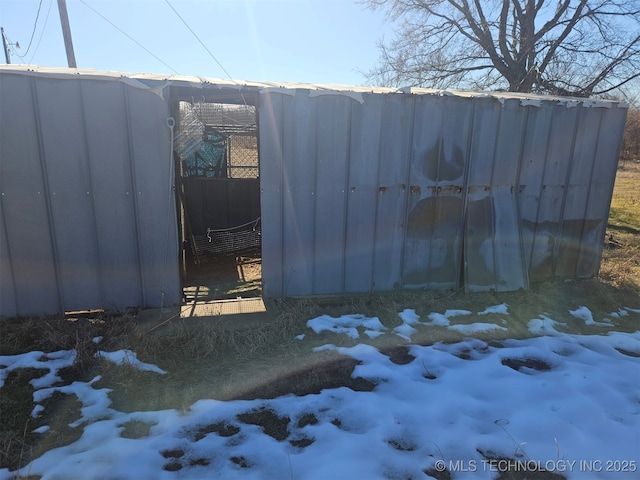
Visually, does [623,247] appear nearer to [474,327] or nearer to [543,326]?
[543,326]

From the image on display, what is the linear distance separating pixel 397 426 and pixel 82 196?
3573 mm

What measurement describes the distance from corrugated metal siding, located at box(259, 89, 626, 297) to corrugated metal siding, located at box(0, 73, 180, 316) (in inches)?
45.6

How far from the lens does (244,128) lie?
711 centimetres

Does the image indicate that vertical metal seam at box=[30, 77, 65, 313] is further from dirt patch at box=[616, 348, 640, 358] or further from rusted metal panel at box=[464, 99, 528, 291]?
dirt patch at box=[616, 348, 640, 358]

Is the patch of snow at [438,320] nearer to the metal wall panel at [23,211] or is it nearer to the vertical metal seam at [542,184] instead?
the vertical metal seam at [542,184]

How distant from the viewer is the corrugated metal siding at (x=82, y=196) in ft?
11.5

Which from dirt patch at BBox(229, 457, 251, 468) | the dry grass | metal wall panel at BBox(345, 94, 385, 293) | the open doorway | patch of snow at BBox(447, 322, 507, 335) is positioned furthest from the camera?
the open doorway

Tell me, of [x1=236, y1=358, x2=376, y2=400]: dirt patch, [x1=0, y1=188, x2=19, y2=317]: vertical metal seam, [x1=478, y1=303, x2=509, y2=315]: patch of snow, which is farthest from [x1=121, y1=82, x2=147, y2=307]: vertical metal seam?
[x1=478, y1=303, x2=509, y2=315]: patch of snow

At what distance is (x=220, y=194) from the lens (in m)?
7.51

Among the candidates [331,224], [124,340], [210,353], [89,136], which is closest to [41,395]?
[124,340]

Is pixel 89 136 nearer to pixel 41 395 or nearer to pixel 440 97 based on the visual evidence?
pixel 41 395

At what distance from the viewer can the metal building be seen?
3.61m

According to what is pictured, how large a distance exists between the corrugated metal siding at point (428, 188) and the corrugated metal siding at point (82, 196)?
1.16 m

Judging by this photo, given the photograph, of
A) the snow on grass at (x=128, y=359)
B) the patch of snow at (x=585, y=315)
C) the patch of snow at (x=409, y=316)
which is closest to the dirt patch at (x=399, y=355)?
the patch of snow at (x=409, y=316)
